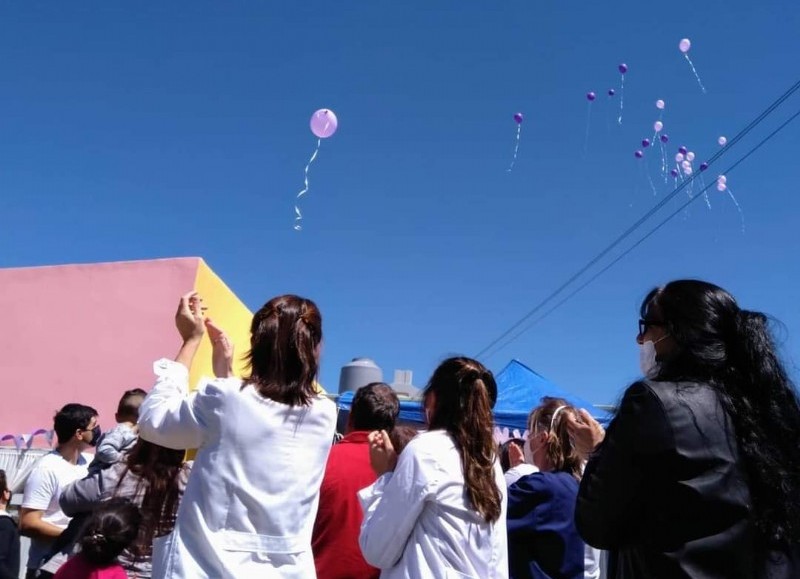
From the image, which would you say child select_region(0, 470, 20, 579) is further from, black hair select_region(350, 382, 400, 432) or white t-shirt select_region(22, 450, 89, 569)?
black hair select_region(350, 382, 400, 432)

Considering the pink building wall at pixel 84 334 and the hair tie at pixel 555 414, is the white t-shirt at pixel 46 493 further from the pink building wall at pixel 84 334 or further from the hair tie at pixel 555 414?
the pink building wall at pixel 84 334

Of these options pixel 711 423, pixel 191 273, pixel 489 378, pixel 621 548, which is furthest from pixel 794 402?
pixel 191 273

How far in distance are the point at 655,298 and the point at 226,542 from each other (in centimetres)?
136

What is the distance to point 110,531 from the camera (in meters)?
2.45

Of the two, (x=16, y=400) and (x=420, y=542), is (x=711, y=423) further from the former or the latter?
(x=16, y=400)

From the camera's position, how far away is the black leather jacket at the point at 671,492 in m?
1.52

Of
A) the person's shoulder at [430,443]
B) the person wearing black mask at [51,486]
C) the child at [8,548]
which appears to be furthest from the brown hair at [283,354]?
the child at [8,548]

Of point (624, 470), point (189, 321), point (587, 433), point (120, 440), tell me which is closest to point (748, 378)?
point (624, 470)

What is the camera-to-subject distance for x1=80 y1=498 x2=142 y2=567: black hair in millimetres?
2453

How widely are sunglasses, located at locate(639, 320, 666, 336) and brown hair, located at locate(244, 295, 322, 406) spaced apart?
3.20ft

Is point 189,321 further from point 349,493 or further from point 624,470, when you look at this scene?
point 624,470

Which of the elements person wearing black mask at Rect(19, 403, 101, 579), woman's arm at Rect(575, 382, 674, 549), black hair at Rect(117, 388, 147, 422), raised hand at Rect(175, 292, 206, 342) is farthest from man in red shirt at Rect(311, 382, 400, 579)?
woman's arm at Rect(575, 382, 674, 549)

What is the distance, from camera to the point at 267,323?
2.12 metres

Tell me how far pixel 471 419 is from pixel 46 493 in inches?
Answer: 94.2
